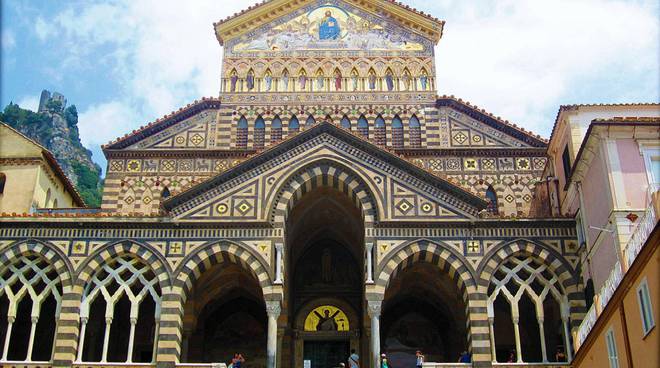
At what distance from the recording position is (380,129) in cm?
3256

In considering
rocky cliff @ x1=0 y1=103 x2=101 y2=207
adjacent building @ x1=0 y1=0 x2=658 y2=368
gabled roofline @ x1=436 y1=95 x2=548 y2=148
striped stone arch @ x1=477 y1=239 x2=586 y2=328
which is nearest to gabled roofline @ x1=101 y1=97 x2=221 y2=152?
adjacent building @ x1=0 y1=0 x2=658 y2=368

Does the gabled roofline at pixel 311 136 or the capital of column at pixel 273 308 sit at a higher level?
the gabled roofline at pixel 311 136

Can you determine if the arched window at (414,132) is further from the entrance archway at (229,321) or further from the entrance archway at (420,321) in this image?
the entrance archway at (229,321)

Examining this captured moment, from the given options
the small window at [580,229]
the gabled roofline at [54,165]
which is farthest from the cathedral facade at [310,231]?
the gabled roofline at [54,165]

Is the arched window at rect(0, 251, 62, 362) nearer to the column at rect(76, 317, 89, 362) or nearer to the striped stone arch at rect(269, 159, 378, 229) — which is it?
the column at rect(76, 317, 89, 362)

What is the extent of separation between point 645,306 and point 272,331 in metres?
11.9

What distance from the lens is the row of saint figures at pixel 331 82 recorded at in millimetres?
33594

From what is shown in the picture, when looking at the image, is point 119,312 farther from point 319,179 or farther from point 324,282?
point 319,179

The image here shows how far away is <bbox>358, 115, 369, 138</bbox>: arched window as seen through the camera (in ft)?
107

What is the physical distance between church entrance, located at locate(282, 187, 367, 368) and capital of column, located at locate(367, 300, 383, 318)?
3909mm

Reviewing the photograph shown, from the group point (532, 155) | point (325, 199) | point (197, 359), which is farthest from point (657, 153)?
point (197, 359)

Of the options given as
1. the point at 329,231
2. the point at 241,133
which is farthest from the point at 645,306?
the point at 241,133

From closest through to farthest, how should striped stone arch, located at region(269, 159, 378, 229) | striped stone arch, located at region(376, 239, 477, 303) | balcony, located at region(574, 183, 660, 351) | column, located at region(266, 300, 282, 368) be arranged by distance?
balcony, located at region(574, 183, 660, 351) < column, located at region(266, 300, 282, 368) < striped stone arch, located at region(376, 239, 477, 303) < striped stone arch, located at region(269, 159, 378, 229)

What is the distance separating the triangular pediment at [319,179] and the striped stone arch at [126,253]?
61.4 inches
